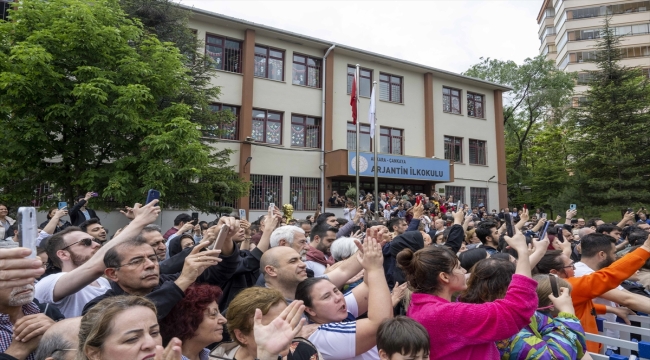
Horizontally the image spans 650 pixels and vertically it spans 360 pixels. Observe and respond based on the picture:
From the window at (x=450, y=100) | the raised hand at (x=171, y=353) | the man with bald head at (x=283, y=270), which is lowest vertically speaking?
the raised hand at (x=171, y=353)

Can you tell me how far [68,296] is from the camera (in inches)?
126

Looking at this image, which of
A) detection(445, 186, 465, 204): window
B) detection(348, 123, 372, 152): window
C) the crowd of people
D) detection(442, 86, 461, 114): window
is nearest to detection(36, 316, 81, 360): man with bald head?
the crowd of people

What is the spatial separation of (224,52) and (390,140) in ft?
32.6

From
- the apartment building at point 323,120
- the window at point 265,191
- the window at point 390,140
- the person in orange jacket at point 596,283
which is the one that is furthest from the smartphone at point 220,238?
the window at point 390,140

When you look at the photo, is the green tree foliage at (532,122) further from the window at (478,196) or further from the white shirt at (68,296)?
the white shirt at (68,296)

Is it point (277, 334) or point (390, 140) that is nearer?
point (277, 334)

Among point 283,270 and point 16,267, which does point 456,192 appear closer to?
point 283,270

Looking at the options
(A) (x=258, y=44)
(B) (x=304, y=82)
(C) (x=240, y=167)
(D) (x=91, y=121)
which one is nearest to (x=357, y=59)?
(B) (x=304, y=82)

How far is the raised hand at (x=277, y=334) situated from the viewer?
1788mm

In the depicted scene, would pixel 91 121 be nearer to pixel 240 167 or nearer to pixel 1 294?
pixel 240 167

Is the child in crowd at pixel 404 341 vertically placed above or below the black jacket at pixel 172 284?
below

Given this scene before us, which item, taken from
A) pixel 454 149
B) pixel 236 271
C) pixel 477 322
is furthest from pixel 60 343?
pixel 454 149

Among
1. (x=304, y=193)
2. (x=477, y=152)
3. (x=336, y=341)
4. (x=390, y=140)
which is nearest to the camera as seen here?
(x=336, y=341)

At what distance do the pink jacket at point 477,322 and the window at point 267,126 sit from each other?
18181 mm
